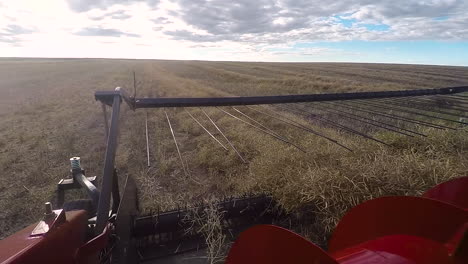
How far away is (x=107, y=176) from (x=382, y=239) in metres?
1.47

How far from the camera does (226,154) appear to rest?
17.5 feet

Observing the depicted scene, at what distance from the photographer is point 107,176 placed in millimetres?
1745

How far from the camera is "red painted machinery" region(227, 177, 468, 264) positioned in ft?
3.52

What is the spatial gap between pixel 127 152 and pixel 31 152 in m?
2.22

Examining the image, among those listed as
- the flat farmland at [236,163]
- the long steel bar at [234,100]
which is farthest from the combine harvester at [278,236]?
the flat farmland at [236,163]

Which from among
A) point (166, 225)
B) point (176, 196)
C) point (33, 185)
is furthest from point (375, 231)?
point (33, 185)

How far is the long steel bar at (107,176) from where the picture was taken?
1560 mm

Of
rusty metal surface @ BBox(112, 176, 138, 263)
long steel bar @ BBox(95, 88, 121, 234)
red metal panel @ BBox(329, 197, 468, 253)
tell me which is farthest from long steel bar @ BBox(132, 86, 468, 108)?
red metal panel @ BBox(329, 197, 468, 253)

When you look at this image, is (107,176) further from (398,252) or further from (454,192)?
(454,192)

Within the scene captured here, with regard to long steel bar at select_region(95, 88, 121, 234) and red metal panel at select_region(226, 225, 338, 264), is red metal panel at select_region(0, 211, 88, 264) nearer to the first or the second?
long steel bar at select_region(95, 88, 121, 234)

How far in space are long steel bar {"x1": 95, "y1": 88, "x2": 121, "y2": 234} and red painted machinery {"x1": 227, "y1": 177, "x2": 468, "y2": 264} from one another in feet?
2.45

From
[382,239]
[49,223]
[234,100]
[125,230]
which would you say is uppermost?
[234,100]

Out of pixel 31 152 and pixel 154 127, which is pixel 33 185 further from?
pixel 154 127

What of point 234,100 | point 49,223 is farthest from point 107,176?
point 234,100
